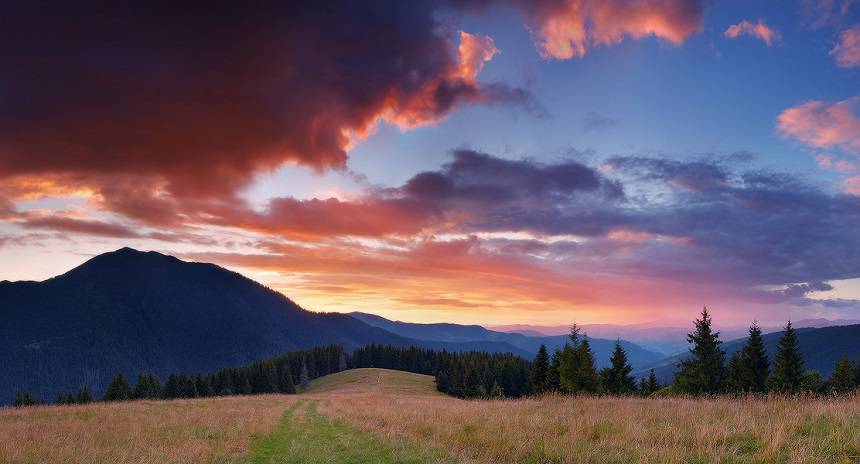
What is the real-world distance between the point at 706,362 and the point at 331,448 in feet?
178

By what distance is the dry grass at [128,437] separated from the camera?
12719 millimetres

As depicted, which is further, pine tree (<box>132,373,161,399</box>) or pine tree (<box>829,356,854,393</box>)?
pine tree (<box>132,373,161,399</box>)

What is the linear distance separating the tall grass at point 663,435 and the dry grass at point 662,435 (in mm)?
19

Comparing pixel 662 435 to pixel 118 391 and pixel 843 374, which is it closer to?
pixel 843 374

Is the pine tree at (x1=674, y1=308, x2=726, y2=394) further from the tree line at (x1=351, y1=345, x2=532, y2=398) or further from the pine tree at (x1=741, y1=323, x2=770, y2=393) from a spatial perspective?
the tree line at (x1=351, y1=345, x2=532, y2=398)

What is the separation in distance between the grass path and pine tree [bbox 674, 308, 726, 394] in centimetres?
4938

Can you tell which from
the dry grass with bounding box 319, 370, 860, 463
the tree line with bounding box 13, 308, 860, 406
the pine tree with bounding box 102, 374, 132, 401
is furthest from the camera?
the pine tree with bounding box 102, 374, 132, 401

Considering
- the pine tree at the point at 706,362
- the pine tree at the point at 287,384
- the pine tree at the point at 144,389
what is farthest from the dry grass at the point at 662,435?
the pine tree at the point at 287,384

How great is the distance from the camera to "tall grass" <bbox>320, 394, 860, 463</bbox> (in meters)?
8.90

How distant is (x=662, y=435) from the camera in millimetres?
10727

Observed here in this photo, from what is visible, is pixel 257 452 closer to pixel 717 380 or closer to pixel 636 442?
pixel 636 442

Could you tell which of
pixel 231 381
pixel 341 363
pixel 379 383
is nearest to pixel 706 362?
pixel 379 383

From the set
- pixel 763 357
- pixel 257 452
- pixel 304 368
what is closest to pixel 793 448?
pixel 257 452

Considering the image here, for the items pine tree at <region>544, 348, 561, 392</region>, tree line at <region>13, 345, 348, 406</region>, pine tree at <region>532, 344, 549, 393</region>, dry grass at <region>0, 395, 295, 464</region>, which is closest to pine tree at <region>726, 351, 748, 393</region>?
pine tree at <region>544, 348, 561, 392</region>
